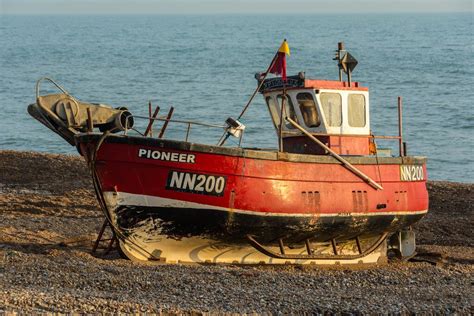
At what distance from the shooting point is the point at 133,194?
15227 mm

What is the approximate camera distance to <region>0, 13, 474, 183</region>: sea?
39938 mm

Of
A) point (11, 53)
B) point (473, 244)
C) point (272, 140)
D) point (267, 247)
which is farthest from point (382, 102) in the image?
point (11, 53)

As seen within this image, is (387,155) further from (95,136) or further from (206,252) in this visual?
(95,136)

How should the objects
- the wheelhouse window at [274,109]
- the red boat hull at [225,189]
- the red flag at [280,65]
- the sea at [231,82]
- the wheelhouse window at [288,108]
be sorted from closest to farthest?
the red boat hull at [225,189]
the red flag at [280,65]
the wheelhouse window at [288,108]
the wheelhouse window at [274,109]
the sea at [231,82]

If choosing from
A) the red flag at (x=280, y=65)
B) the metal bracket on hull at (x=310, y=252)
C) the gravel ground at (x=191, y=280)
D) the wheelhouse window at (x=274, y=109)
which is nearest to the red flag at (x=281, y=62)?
the red flag at (x=280, y=65)

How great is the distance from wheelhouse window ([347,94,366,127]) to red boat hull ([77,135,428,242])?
3.50ft

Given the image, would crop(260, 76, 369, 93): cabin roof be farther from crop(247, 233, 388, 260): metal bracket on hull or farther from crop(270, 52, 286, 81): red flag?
crop(247, 233, 388, 260): metal bracket on hull

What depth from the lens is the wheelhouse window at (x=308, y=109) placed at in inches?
688

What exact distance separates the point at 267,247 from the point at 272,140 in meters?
21.0

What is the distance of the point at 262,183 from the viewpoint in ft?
51.4

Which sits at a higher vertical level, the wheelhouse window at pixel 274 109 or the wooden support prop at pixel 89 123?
the wooden support prop at pixel 89 123

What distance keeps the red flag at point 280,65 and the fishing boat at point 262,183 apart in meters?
0.02

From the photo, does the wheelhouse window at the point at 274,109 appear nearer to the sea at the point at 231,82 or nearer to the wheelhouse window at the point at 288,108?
the wheelhouse window at the point at 288,108

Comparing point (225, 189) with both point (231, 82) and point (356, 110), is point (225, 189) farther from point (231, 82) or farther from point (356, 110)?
point (231, 82)
